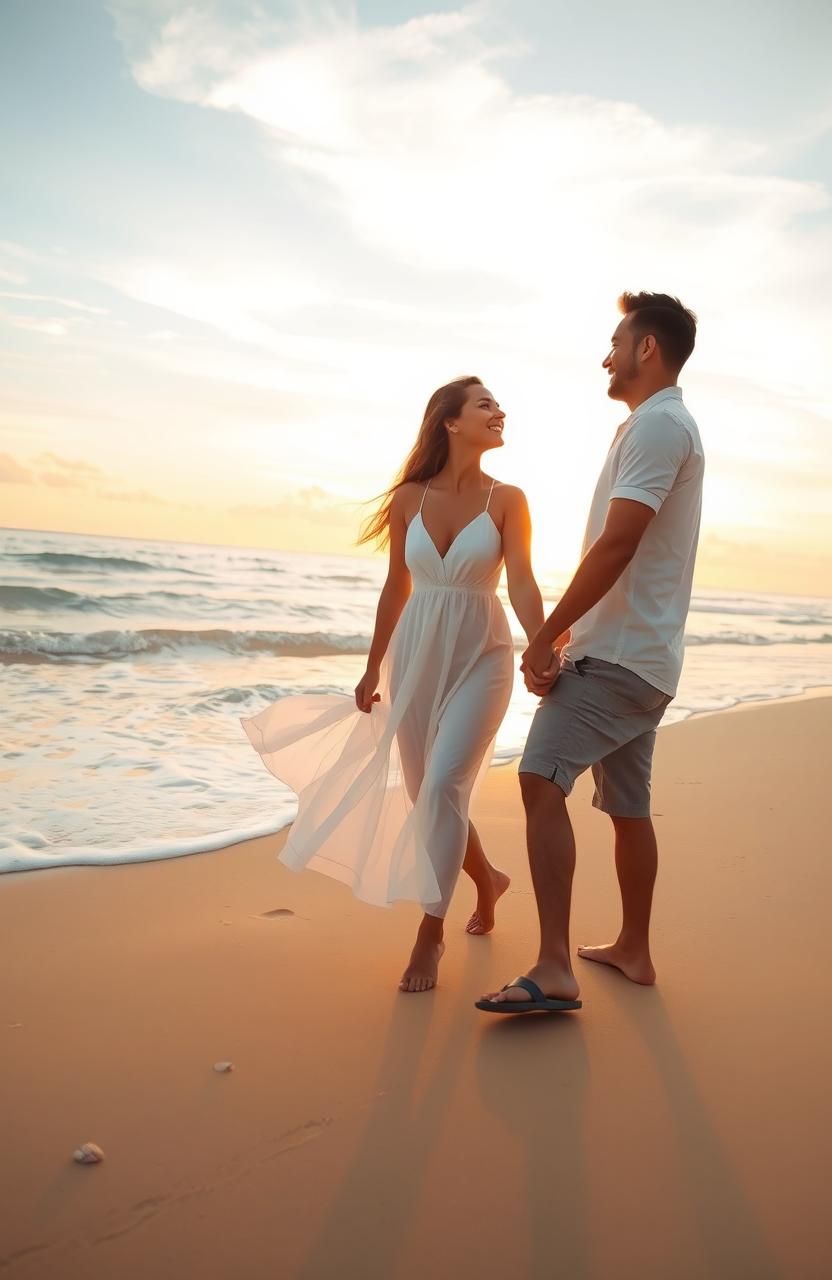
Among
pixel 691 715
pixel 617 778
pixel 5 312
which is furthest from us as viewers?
pixel 5 312

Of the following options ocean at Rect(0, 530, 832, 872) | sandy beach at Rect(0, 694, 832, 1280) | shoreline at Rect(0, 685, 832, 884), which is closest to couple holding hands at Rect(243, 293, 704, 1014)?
sandy beach at Rect(0, 694, 832, 1280)

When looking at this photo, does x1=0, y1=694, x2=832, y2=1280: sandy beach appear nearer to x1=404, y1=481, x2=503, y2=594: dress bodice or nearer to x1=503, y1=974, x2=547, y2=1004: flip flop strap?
x1=503, y1=974, x2=547, y2=1004: flip flop strap

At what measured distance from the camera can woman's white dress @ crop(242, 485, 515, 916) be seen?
10.7 feet

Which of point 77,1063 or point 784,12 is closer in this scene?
point 77,1063

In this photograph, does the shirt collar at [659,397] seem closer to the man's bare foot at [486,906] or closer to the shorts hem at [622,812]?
the shorts hem at [622,812]

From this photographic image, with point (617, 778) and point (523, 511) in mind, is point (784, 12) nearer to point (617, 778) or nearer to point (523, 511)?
point (523, 511)

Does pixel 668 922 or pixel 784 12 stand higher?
pixel 784 12

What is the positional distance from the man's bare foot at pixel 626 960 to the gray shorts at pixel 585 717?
752 millimetres

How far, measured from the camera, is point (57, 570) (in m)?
21.9

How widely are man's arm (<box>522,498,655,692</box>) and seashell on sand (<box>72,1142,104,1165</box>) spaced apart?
1876mm

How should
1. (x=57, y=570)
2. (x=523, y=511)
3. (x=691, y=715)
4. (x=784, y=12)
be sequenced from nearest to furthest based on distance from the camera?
(x=523, y=511) → (x=784, y=12) → (x=691, y=715) → (x=57, y=570)

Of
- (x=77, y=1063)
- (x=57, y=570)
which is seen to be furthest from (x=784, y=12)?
(x=57, y=570)

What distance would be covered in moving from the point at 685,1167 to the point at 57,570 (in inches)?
860

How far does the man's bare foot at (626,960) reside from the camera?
3.26 metres
